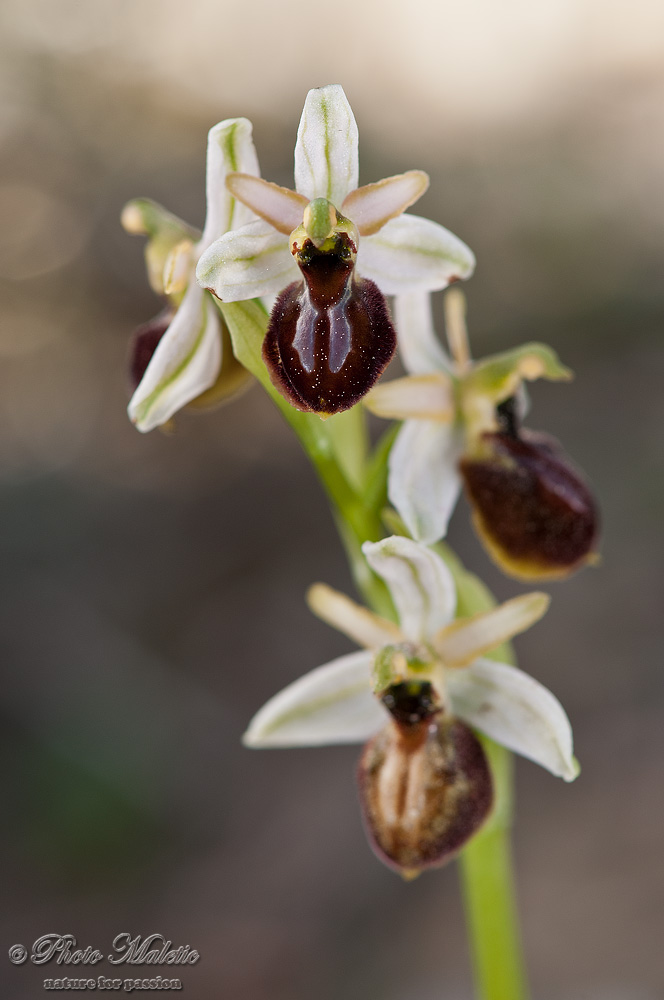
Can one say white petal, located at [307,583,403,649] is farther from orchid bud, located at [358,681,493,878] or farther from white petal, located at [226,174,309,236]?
white petal, located at [226,174,309,236]

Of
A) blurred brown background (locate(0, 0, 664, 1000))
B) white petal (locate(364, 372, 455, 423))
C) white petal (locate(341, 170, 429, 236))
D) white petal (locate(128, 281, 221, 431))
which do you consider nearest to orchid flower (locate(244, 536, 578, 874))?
white petal (locate(364, 372, 455, 423))

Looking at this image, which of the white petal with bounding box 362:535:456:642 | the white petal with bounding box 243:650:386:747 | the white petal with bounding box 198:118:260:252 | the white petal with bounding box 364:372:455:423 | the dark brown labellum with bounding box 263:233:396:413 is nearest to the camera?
the dark brown labellum with bounding box 263:233:396:413

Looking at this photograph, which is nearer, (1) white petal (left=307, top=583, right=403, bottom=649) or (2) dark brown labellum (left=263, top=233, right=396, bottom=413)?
(2) dark brown labellum (left=263, top=233, right=396, bottom=413)

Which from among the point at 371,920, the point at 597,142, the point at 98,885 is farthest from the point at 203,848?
Result: the point at 597,142

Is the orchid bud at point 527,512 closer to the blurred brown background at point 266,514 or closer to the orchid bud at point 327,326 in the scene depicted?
the orchid bud at point 327,326

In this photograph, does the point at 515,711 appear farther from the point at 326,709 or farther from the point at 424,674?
the point at 326,709

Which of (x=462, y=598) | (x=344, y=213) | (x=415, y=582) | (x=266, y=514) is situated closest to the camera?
(x=344, y=213)

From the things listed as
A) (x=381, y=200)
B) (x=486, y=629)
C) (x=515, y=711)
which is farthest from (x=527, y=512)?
(x=381, y=200)
